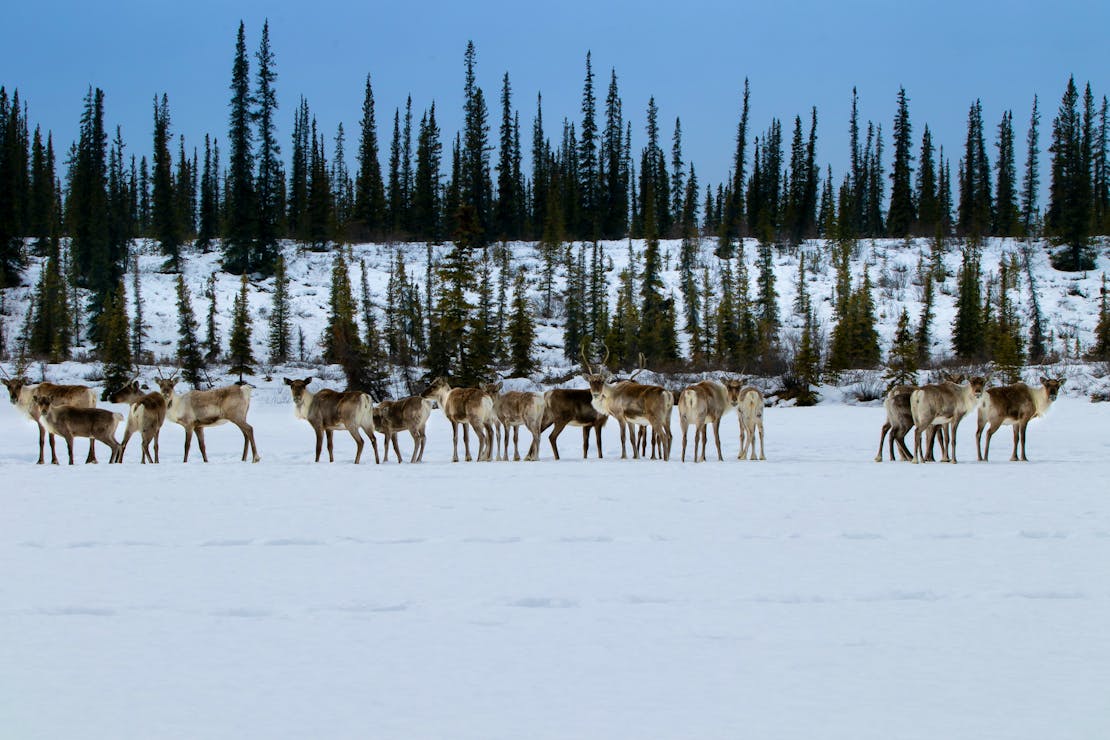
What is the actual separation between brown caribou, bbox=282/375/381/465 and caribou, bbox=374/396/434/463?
24 centimetres

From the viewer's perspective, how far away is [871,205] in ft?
270

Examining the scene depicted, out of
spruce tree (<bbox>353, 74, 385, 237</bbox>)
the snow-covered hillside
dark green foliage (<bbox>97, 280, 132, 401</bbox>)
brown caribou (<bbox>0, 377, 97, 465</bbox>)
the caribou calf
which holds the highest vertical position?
spruce tree (<bbox>353, 74, 385, 237</bbox>)

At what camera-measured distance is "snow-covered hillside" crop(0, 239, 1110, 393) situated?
49875mm

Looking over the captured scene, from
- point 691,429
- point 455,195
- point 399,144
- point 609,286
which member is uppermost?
point 399,144

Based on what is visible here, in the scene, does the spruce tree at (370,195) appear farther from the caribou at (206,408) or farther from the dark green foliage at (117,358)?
the caribou at (206,408)

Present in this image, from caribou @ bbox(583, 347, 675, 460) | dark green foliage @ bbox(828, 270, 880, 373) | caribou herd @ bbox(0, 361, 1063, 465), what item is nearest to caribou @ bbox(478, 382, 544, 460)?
caribou herd @ bbox(0, 361, 1063, 465)

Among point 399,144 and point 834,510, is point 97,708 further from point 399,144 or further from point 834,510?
point 399,144

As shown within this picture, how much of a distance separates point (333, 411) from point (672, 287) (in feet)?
138

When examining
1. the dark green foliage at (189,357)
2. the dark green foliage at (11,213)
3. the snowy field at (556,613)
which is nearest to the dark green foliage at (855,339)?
the dark green foliage at (189,357)

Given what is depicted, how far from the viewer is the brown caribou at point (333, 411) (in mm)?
16859

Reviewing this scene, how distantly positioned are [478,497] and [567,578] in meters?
4.58

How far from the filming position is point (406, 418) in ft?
56.0

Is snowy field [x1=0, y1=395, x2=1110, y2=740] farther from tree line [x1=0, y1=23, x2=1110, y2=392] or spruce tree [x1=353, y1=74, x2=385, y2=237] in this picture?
spruce tree [x1=353, y1=74, x2=385, y2=237]

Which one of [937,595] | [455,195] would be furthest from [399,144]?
[937,595]
